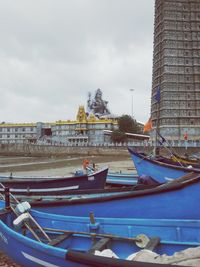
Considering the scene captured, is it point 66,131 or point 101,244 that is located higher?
point 66,131

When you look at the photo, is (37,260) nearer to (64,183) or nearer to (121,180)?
(64,183)

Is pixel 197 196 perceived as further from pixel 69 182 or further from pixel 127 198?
pixel 69 182

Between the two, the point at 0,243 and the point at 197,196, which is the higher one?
the point at 197,196

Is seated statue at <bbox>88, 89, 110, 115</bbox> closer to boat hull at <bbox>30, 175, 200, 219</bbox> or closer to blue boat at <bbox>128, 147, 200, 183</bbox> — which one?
blue boat at <bbox>128, 147, 200, 183</bbox>

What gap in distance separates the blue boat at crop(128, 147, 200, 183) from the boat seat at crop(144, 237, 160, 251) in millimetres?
6746

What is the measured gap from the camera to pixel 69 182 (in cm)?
1258

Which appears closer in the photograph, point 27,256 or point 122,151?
point 27,256

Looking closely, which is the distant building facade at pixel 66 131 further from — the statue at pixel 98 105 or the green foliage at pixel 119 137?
the statue at pixel 98 105

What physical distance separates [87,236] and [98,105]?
136m

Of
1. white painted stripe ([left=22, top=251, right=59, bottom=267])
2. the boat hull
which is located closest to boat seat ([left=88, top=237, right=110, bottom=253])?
white painted stripe ([left=22, top=251, right=59, bottom=267])

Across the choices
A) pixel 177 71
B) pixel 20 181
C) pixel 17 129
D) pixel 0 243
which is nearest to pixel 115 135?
pixel 177 71

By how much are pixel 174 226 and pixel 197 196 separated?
62.3 inches

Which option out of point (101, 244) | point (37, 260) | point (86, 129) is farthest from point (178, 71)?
point (37, 260)

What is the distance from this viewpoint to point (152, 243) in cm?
543
